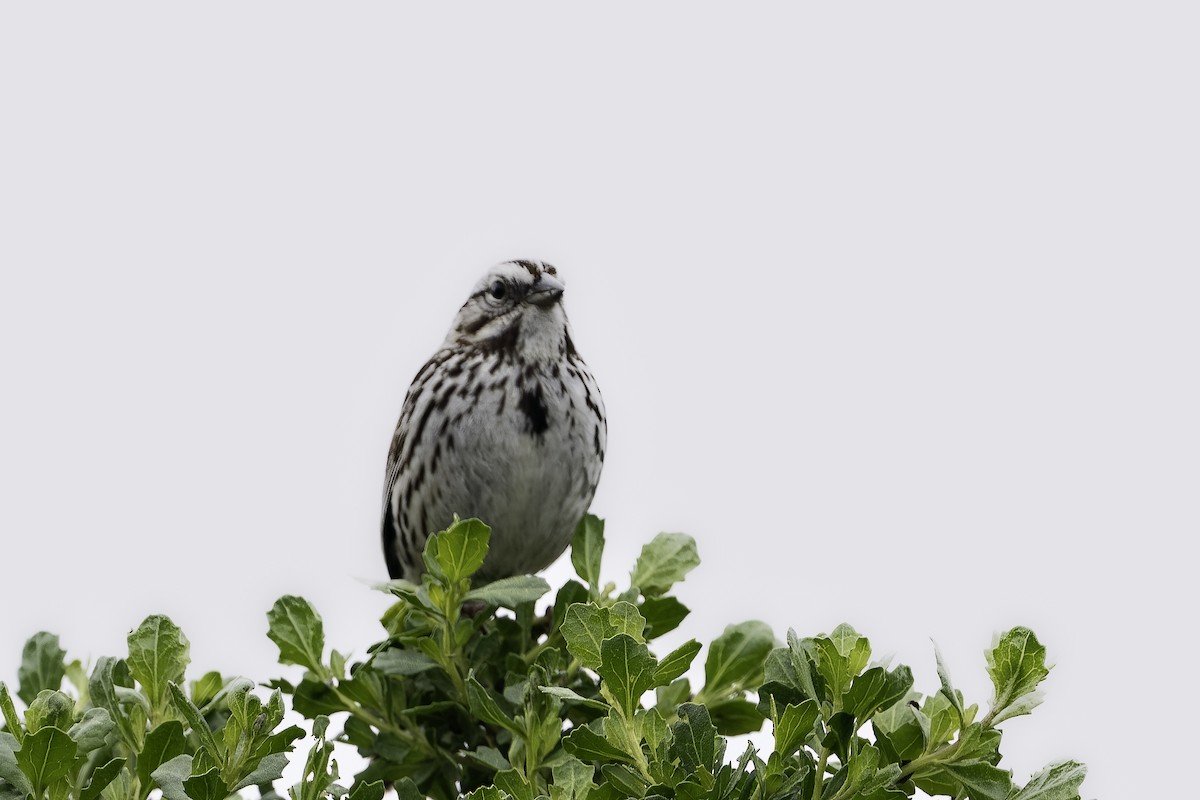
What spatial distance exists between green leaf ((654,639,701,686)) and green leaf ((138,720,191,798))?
1108 millimetres

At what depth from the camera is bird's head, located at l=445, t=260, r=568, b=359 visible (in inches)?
229

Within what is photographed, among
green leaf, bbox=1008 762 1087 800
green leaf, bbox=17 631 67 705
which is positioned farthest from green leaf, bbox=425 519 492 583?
green leaf, bbox=1008 762 1087 800

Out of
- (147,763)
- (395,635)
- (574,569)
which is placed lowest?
(147,763)

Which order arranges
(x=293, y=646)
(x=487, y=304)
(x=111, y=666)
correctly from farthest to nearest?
(x=487, y=304) < (x=293, y=646) < (x=111, y=666)

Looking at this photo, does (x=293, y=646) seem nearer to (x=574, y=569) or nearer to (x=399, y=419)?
(x=574, y=569)

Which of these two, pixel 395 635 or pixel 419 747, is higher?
pixel 395 635

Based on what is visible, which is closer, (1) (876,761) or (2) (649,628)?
(1) (876,761)

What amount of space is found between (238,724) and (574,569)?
48.5 inches

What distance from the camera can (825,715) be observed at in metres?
3.28

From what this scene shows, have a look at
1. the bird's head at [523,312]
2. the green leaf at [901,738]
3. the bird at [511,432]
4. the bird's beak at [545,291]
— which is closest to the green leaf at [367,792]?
the green leaf at [901,738]

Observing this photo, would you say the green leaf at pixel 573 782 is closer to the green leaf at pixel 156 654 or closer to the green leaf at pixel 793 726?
the green leaf at pixel 793 726

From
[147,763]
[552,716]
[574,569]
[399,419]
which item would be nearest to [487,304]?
[399,419]

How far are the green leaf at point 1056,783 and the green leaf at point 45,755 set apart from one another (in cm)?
211

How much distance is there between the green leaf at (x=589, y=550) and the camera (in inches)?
162
